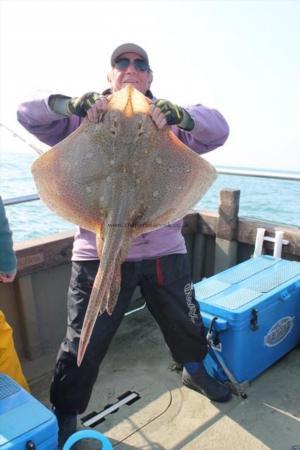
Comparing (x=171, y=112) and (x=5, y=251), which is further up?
(x=171, y=112)

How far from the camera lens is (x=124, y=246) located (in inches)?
71.7

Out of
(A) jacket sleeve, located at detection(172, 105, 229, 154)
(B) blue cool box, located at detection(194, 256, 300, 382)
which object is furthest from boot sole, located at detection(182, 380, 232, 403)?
(A) jacket sleeve, located at detection(172, 105, 229, 154)

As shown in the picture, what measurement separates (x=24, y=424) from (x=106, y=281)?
774 mm

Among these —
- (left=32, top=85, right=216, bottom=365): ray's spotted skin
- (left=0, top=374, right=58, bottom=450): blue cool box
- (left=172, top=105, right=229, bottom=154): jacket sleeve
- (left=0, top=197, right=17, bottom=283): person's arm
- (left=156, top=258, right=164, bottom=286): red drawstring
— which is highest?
(left=172, top=105, right=229, bottom=154): jacket sleeve

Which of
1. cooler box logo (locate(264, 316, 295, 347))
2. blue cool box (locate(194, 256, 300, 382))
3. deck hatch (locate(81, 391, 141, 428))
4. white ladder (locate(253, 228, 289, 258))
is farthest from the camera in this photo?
white ladder (locate(253, 228, 289, 258))

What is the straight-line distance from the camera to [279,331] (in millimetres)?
3355

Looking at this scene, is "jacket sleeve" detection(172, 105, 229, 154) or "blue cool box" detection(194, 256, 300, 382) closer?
"jacket sleeve" detection(172, 105, 229, 154)

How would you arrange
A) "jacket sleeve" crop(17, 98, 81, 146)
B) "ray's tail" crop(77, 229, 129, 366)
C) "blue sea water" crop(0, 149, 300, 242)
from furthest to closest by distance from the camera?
"blue sea water" crop(0, 149, 300, 242)
"jacket sleeve" crop(17, 98, 81, 146)
"ray's tail" crop(77, 229, 129, 366)

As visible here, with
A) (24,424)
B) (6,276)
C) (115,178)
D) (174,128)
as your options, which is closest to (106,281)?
(115,178)

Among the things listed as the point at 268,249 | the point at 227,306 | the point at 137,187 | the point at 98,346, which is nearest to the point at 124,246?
the point at 137,187

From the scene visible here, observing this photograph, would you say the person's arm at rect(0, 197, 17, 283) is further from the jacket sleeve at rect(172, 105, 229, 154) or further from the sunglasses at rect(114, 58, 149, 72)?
the jacket sleeve at rect(172, 105, 229, 154)

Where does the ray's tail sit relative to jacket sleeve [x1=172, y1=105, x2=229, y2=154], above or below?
below

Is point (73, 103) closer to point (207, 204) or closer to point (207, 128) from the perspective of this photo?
point (207, 128)

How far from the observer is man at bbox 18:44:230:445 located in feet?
7.25
